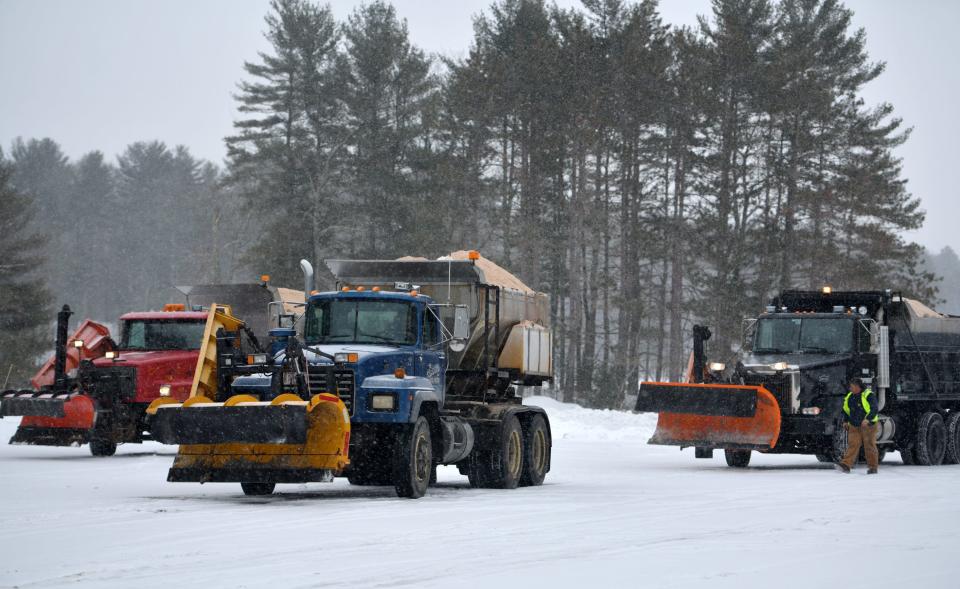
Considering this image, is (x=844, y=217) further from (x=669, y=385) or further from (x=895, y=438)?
(x=669, y=385)

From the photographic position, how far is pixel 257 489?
17.4 meters

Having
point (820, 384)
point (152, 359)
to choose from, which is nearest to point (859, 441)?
point (820, 384)

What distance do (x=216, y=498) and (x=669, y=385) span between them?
351 inches

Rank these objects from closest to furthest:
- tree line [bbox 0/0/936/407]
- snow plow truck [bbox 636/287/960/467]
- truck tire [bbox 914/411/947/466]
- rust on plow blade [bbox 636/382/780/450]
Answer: rust on plow blade [bbox 636/382/780/450], snow plow truck [bbox 636/287/960/467], truck tire [bbox 914/411/947/466], tree line [bbox 0/0/936/407]

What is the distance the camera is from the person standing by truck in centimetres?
2267

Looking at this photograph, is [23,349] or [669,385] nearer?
[669,385]

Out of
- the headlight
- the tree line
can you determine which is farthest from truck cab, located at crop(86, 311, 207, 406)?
the tree line

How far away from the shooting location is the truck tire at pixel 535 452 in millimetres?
19781

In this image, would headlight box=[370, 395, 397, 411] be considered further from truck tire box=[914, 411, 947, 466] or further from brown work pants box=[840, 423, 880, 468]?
truck tire box=[914, 411, 947, 466]

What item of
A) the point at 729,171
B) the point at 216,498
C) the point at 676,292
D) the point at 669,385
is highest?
the point at 729,171

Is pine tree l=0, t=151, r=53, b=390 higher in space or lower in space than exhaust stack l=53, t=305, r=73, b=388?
higher

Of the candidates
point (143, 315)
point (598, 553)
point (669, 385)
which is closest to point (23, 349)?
point (143, 315)

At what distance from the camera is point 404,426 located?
54.1 feet

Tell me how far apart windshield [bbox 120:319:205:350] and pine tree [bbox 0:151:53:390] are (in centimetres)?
2847
